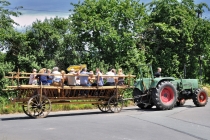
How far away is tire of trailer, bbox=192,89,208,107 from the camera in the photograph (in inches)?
757

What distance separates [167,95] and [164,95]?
0.18m

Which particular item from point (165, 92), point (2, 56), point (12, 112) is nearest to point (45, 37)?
point (2, 56)

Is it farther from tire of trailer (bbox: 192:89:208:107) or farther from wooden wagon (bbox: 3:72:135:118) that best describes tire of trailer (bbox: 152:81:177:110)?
tire of trailer (bbox: 192:89:208:107)

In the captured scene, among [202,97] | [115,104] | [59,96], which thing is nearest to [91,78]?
[59,96]

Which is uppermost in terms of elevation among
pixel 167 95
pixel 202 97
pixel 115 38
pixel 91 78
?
pixel 115 38

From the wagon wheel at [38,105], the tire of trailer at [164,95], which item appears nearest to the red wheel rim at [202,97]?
the tire of trailer at [164,95]

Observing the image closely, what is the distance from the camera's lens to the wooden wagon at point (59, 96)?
47.4 feet

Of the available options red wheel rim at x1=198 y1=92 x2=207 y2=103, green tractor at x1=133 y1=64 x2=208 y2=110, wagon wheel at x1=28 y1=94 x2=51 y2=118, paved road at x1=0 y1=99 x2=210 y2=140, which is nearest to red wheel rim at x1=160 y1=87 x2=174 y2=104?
green tractor at x1=133 y1=64 x2=208 y2=110

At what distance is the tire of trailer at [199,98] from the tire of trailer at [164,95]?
5.91 ft

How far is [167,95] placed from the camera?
59.2 feet

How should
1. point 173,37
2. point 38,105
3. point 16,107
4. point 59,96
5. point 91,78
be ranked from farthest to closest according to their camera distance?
point 173,37, point 16,107, point 91,78, point 59,96, point 38,105

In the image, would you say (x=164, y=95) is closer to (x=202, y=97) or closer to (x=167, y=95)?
(x=167, y=95)

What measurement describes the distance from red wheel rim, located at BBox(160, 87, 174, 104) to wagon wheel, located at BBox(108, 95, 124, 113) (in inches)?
92.2

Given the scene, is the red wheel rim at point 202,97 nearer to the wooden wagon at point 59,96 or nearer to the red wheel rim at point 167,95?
the red wheel rim at point 167,95
